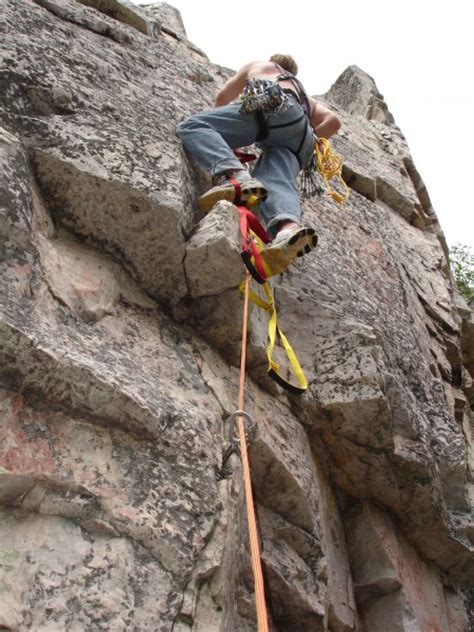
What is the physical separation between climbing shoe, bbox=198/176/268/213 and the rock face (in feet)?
0.56

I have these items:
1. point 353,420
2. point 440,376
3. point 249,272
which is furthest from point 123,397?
point 440,376

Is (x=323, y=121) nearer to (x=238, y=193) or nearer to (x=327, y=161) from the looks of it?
(x=327, y=161)

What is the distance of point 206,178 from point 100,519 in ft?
9.73

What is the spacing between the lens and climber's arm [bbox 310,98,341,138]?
6250 mm

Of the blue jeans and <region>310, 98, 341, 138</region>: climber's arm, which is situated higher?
<region>310, 98, 341, 138</region>: climber's arm

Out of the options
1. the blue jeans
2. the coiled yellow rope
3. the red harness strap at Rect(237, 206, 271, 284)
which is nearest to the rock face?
the red harness strap at Rect(237, 206, 271, 284)

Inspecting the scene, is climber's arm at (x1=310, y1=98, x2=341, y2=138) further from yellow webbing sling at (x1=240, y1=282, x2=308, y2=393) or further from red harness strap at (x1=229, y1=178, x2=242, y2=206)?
yellow webbing sling at (x1=240, y1=282, x2=308, y2=393)

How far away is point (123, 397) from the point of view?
3.38 meters

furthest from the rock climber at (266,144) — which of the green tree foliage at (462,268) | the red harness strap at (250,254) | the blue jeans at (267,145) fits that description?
the green tree foliage at (462,268)

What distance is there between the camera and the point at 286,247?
450 centimetres

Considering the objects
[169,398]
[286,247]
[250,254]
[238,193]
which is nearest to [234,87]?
[238,193]

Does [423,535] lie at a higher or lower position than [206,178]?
lower

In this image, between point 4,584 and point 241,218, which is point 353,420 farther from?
point 4,584

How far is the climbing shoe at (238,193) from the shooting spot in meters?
4.70
